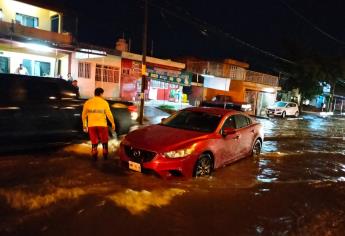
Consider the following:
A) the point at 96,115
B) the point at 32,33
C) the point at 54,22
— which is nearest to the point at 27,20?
the point at 54,22

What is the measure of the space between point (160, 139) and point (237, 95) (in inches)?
1141

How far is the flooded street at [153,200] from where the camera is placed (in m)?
5.01

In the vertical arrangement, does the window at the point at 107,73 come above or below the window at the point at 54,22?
below

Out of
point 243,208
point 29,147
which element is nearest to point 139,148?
point 243,208

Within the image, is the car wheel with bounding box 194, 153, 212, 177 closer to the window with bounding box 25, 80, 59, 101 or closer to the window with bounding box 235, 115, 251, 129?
the window with bounding box 235, 115, 251, 129

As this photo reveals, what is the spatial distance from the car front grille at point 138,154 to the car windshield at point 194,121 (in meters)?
1.43

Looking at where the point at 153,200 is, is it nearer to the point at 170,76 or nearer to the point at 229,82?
the point at 170,76

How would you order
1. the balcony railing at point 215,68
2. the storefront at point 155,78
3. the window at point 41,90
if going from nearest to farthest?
the window at point 41,90, the storefront at point 155,78, the balcony railing at point 215,68

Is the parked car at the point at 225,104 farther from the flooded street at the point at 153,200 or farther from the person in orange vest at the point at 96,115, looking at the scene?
the person in orange vest at the point at 96,115

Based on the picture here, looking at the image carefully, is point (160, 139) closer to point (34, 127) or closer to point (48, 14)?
point (34, 127)

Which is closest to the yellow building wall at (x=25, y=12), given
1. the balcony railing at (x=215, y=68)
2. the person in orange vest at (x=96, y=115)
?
the balcony railing at (x=215, y=68)

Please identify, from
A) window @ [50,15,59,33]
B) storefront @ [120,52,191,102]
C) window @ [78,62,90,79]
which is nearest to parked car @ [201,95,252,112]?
storefront @ [120,52,191,102]

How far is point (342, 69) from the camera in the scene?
47.6 meters

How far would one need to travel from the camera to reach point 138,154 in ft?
23.2
